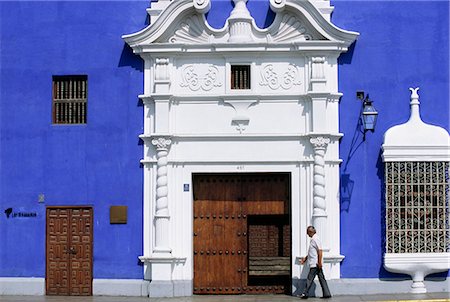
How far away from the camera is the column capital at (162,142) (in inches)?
674

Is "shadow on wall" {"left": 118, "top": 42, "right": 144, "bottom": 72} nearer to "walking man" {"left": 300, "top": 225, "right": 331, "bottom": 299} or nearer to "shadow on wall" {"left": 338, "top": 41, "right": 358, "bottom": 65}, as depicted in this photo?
"shadow on wall" {"left": 338, "top": 41, "right": 358, "bottom": 65}

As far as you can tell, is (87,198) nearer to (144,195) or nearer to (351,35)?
(144,195)

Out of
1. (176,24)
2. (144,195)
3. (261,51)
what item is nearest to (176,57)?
(176,24)

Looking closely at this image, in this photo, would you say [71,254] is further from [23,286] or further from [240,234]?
[240,234]

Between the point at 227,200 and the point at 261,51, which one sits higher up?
the point at 261,51

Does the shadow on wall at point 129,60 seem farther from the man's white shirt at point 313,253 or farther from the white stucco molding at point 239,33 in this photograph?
the man's white shirt at point 313,253

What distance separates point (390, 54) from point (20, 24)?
8.26 meters

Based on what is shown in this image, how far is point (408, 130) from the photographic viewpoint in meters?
17.0

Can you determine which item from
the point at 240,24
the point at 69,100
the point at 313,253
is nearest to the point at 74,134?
the point at 69,100

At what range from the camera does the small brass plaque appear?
56.8 feet

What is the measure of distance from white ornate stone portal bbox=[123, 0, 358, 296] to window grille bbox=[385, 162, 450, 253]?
46.2 inches

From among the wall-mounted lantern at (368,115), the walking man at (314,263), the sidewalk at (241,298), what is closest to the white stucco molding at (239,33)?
the wall-mounted lantern at (368,115)

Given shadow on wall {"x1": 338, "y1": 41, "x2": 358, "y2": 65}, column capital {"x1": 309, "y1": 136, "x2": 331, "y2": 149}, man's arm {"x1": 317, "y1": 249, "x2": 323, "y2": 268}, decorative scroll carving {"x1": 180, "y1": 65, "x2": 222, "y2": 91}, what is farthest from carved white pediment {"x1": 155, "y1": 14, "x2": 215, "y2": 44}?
man's arm {"x1": 317, "y1": 249, "x2": 323, "y2": 268}

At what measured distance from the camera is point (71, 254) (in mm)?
17391
